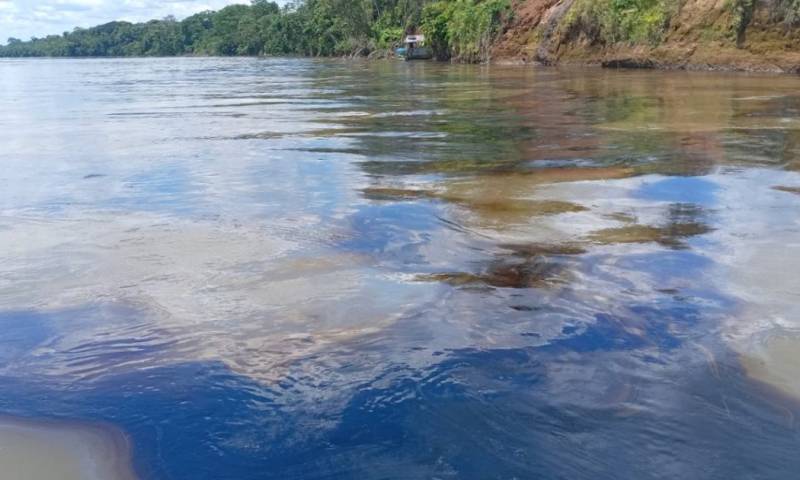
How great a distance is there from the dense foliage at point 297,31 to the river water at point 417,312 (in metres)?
36.3

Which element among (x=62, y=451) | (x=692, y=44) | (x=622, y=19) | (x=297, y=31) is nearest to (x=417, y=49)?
(x=622, y=19)

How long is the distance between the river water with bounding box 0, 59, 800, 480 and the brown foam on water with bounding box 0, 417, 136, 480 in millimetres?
47

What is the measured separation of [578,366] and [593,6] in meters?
31.8

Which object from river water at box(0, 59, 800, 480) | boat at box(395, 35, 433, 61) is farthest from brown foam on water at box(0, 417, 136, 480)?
boat at box(395, 35, 433, 61)

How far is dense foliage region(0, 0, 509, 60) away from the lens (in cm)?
4320

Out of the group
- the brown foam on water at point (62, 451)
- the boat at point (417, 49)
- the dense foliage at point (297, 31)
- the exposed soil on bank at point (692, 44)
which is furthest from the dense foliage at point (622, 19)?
the brown foam on water at point (62, 451)

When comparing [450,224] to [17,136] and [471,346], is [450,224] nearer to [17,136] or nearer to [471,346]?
[471,346]

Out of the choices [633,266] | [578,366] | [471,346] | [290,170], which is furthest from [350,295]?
[290,170]

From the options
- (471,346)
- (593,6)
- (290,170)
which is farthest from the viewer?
(593,6)

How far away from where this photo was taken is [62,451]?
2.27 m

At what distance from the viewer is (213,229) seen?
190 inches

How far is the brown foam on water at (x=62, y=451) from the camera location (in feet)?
7.14

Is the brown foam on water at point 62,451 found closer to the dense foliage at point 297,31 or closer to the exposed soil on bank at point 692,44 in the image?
the exposed soil on bank at point 692,44

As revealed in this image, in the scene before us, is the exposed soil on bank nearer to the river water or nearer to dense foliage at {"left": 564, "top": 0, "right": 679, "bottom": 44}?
dense foliage at {"left": 564, "top": 0, "right": 679, "bottom": 44}
